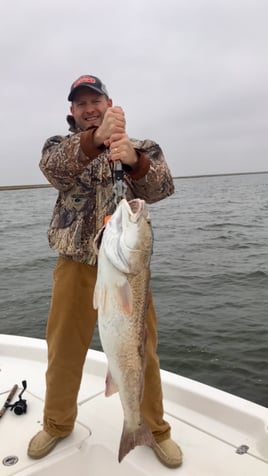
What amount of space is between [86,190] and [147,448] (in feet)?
7.23

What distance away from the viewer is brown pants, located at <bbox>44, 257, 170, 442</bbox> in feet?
12.0

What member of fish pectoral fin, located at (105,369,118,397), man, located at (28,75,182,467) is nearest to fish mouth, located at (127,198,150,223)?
man, located at (28,75,182,467)

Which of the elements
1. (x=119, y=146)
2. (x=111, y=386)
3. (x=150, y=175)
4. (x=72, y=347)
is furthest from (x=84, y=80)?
(x=111, y=386)

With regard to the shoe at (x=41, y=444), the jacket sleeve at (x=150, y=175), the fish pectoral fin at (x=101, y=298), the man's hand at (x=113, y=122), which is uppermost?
the man's hand at (x=113, y=122)

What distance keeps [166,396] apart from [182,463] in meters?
0.93

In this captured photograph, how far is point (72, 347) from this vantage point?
3713mm

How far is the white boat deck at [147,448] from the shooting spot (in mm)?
3564

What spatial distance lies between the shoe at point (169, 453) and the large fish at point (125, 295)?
87 cm

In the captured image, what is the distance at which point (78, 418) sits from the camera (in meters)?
4.22

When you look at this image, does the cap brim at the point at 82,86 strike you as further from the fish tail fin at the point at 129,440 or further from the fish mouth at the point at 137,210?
the fish tail fin at the point at 129,440

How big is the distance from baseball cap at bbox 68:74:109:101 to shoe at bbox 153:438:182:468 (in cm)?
287

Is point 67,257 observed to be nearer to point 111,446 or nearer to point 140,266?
point 140,266

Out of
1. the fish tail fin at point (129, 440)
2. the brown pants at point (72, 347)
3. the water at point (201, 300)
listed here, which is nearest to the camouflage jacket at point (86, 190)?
the brown pants at point (72, 347)

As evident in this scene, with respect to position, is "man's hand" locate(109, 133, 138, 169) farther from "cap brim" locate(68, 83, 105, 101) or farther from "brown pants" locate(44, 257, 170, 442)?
"brown pants" locate(44, 257, 170, 442)
